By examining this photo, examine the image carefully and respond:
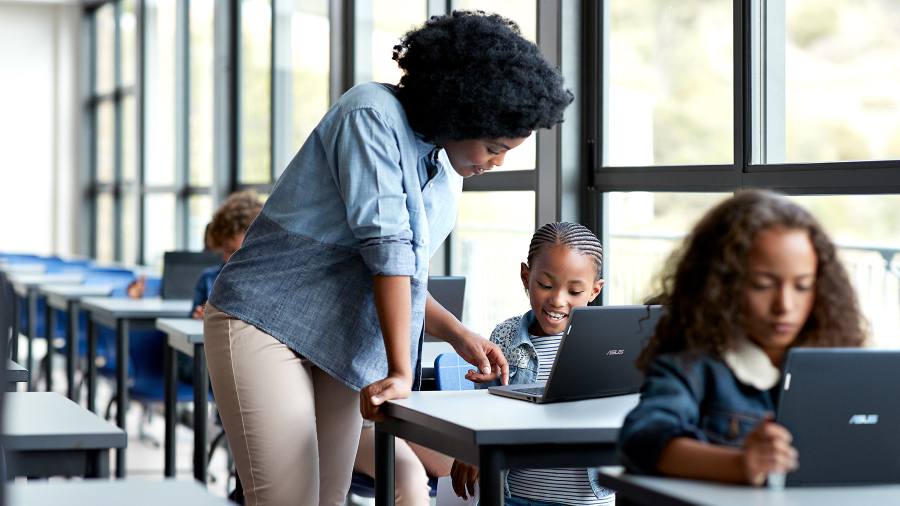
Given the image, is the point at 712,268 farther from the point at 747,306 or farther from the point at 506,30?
the point at 506,30

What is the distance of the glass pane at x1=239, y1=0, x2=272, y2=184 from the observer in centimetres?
550

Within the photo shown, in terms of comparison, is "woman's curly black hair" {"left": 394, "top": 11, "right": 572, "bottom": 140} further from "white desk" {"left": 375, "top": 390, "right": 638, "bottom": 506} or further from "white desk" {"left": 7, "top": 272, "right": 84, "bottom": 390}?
"white desk" {"left": 7, "top": 272, "right": 84, "bottom": 390}

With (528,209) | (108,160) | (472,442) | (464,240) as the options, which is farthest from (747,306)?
(108,160)

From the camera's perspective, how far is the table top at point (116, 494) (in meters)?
0.96

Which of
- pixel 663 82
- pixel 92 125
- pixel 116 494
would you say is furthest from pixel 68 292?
pixel 92 125

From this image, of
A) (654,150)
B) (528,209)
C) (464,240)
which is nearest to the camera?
(654,150)

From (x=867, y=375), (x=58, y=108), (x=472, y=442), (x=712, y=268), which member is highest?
(x=58, y=108)

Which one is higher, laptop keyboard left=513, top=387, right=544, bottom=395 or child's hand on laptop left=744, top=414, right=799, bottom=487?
child's hand on laptop left=744, top=414, right=799, bottom=487

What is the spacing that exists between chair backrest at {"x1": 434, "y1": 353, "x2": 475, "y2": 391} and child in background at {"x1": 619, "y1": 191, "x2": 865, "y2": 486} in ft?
3.10

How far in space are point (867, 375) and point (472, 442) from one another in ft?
1.74

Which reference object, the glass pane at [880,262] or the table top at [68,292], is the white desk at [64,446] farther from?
the table top at [68,292]

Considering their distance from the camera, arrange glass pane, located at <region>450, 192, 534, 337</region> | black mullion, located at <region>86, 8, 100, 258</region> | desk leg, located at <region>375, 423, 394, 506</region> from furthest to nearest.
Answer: black mullion, located at <region>86, 8, 100, 258</region>
glass pane, located at <region>450, 192, 534, 337</region>
desk leg, located at <region>375, 423, 394, 506</region>

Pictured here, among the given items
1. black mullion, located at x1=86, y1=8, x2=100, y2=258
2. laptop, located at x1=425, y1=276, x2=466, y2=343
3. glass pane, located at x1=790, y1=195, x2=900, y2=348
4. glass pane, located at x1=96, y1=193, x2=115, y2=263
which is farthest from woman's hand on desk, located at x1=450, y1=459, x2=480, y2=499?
black mullion, located at x1=86, y1=8, x2=100, y2=258

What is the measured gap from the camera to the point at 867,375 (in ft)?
3.39
